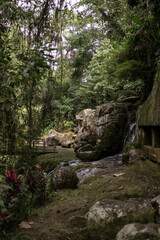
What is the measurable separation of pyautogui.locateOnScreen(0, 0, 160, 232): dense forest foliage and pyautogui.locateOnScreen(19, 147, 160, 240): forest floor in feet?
3.78

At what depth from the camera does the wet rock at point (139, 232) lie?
2.37 meters

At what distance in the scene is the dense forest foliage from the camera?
243 cm

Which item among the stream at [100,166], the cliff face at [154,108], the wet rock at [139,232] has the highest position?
the cliff face at [154,108]

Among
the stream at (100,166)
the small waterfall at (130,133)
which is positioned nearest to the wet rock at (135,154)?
the stream at (100,166)

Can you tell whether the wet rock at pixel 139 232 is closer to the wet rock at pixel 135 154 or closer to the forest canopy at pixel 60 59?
the forest canopy at pixel 60 59

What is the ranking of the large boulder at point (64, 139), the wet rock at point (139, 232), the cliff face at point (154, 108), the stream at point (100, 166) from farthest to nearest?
the large boulder at point (64, 139)
the stream at point (100, 166)
the cliff face at point (154, 108)
the wet rock at point (139, 232)

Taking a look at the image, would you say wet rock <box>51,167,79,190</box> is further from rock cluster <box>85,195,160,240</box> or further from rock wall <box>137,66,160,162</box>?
rock cluster <box>85,195,160,240</box>

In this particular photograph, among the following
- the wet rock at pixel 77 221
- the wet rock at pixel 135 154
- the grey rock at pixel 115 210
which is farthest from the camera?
the wet rock at pixel 135 154

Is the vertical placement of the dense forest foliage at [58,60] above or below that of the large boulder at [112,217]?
above

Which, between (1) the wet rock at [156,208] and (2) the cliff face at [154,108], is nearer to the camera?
(1) the wet rock at [156,208]

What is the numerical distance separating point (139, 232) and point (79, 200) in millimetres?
2428

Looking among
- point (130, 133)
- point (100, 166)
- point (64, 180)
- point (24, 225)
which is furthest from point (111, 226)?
point (130, 133)

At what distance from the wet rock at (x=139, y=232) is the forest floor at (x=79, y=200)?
0.74m

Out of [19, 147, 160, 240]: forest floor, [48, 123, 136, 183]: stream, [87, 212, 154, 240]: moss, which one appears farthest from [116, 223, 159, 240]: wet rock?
[48, 123, 136, 183]: stream
